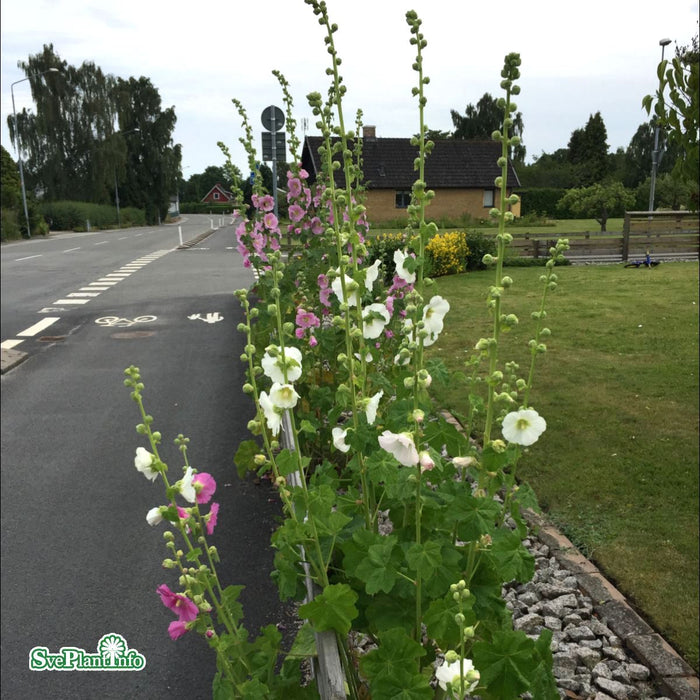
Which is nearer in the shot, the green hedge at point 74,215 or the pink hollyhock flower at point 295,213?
the pink hollyhock flower at point 295,213

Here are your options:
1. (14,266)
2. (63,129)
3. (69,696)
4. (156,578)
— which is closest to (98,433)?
(156,578)

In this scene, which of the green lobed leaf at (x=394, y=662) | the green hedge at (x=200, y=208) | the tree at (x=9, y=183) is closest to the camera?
the green lobed leaf at (x=394, y=662)

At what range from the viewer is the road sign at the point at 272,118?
9219 mm

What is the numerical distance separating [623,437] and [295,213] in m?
3.45

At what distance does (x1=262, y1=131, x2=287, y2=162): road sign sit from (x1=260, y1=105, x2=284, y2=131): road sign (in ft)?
0.33

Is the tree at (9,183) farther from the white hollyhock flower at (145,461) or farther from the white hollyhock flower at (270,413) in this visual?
the white hollyhock flower at (270,413)

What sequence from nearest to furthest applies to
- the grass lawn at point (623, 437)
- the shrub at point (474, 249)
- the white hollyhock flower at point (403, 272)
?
the white hollyhock flower at point (403, 272) < the grass lawn at point (623, 437) < the shrub at point (474, 249)

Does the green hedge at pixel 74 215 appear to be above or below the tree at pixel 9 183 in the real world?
below

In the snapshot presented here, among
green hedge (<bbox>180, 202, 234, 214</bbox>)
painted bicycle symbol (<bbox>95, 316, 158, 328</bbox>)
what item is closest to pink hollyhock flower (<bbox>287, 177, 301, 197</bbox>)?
painted bicycle symbol (<bbox>95, 316, 158, 328</bbox>)

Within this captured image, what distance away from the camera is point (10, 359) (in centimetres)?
949

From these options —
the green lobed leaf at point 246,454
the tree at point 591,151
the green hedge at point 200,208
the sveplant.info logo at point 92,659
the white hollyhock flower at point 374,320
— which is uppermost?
the tree at point 591,151

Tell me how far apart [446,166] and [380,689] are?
129ft

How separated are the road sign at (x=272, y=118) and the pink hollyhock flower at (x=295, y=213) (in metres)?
4.57

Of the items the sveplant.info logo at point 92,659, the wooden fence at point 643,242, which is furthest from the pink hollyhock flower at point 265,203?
the wooden fence at point 643,242
